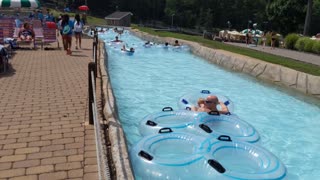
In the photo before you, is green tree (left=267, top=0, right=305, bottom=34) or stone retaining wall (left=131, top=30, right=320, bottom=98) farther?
green tree (left=267, top=0, right=305, bottom=34)

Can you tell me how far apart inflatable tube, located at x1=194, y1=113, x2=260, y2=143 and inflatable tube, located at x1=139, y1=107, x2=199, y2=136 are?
0.60 ft

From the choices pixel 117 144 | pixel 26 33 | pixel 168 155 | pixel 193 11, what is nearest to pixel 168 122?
pixel 168 155

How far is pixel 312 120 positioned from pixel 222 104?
2335mm

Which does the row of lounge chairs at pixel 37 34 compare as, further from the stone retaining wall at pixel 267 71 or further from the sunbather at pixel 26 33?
the stone retaining wall at pixel 267 71

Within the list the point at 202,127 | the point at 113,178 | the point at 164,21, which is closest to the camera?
the point at 113,178

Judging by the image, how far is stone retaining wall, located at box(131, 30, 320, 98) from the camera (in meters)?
8.97

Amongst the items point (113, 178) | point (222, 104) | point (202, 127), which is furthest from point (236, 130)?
point (113, 178)

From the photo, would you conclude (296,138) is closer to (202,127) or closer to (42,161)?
(202,127)

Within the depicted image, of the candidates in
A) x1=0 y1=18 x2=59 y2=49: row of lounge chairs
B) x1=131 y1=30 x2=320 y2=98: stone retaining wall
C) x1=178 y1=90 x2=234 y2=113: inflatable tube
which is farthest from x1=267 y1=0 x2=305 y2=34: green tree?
x1=178 y1=90 x2=234 y2=113: inflatable tube

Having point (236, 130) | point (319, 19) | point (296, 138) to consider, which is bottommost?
point (296, 138)

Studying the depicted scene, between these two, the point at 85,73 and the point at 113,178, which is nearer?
the point at 113,178

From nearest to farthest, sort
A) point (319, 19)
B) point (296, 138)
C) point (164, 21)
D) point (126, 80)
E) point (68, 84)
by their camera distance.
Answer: point (296, 138) < point (68, 84) < point (126, 80) < point (319, 19) < point (164, 21)

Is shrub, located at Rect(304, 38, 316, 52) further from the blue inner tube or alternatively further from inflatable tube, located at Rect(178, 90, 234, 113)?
the blue inner tube

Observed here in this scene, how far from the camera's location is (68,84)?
7.07 metres
